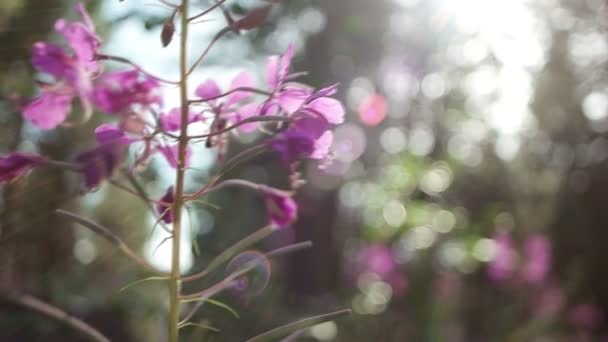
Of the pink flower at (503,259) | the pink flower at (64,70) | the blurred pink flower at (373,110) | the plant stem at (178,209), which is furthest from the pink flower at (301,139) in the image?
the blurred pink flower at (373,110)

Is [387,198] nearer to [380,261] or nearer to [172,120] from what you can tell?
[380,261]

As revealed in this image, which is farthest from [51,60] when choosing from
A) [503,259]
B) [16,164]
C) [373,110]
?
[373,110]

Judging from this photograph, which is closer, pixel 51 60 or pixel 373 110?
pixel 51 60

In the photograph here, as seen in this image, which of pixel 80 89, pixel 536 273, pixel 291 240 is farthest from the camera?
pixel 291 240

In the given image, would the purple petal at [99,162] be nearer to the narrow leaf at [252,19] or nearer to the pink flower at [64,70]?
the pink flower at [64,70]

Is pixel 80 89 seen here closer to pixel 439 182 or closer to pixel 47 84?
pixel 47 84

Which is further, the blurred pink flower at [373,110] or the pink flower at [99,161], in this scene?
the blurred pink flower at [373,110]

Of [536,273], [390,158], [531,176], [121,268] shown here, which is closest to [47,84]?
[121,268]
